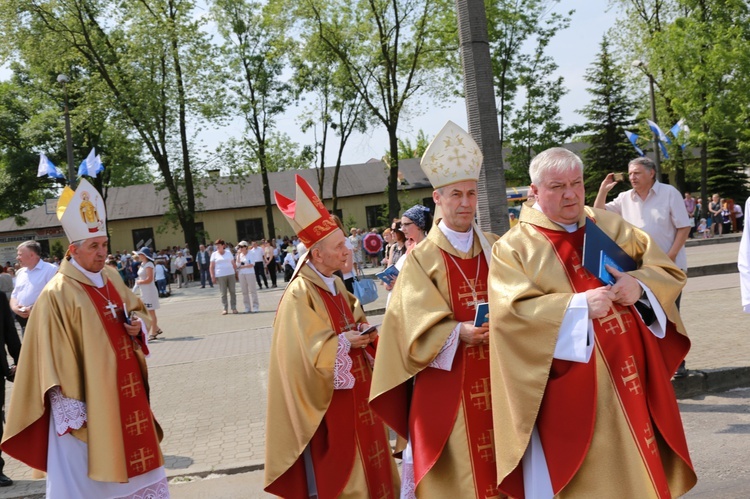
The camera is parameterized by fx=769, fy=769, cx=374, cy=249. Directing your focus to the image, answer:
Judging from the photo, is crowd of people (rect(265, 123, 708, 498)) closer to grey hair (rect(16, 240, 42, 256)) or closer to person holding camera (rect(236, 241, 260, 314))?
grey hair (rect(16, 240, 42, 256))

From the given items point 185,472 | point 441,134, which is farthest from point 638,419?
point 185,472

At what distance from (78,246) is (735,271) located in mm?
16867

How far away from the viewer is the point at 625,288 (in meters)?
3.52

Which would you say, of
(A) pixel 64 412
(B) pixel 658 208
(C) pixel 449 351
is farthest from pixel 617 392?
(B) pixel 658 208

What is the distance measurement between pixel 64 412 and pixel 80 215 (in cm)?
141

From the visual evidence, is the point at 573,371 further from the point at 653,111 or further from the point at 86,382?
the point at 653,111

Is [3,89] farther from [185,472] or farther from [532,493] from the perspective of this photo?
[532,493]

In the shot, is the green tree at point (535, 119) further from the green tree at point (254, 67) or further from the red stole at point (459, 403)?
the red stole at point (459, 403)

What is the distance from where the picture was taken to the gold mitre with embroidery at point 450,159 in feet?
15.0

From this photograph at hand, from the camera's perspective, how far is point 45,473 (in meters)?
5.33

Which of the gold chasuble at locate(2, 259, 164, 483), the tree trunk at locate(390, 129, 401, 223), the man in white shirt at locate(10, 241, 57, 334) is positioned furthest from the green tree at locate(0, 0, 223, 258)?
the gold chasuble at locate(2, 259, 164, 483)

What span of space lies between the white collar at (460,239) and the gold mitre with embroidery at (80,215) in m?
2.61

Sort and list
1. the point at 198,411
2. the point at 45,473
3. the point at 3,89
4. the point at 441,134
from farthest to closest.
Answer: the point at 3,89 < the point at 198,411 < the point at 45,473 < the point at 441,134

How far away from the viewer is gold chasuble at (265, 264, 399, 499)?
4809mm
